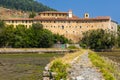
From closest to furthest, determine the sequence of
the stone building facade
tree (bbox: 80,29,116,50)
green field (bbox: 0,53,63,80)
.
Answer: green field (bbox: 0,53,63,80), tree (bbox: 80,29,116,50), the stone building facade

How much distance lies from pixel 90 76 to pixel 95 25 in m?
159

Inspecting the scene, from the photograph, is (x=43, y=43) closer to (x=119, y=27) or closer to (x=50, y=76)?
(x=119, y=27)

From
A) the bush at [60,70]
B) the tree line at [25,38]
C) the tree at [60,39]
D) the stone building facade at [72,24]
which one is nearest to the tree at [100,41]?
the tree line at [25,38]

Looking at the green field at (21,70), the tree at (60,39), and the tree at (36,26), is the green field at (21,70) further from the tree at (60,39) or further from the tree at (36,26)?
the tree at (36,26)

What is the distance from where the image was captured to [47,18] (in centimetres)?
17675

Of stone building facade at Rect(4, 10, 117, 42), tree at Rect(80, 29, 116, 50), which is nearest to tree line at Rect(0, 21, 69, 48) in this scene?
tree at Rect(80, 29, 116, 50)

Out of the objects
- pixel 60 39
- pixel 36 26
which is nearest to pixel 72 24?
pixel 60 39

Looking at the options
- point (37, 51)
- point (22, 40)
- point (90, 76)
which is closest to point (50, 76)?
point (90, 76)

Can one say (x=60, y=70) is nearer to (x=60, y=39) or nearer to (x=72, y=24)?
(x=60, y=39)

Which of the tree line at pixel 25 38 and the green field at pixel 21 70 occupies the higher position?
the tree line at pixel 25 38

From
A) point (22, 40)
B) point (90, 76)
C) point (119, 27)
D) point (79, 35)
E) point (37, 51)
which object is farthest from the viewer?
point (119, 27)

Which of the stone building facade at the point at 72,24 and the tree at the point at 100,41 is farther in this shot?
the stone building facade at the point at 72,24

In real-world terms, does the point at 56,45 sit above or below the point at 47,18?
below

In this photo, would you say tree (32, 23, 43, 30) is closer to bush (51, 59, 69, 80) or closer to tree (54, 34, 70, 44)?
tree (54, 34, 70, 44)
